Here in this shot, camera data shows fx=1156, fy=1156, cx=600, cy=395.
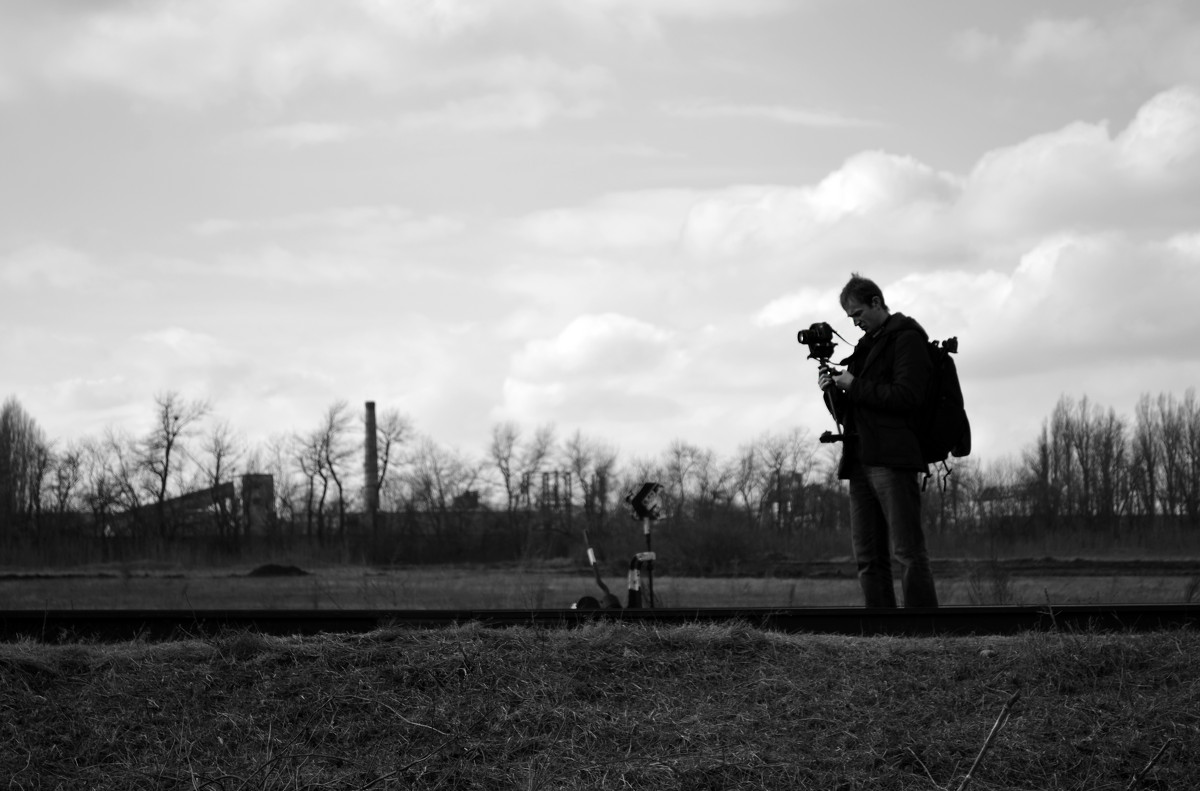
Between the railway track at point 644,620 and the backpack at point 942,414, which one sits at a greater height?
the backpack at point 942,414

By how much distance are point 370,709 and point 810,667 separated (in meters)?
1.93

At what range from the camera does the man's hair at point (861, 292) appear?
738 cm

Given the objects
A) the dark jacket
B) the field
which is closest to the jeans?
the dark jacket

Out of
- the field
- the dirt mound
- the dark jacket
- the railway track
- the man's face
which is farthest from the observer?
the dirt mound

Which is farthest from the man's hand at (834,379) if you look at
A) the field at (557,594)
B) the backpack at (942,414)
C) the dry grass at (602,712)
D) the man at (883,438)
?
the field at (557,594)

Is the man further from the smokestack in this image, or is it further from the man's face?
the smokestack

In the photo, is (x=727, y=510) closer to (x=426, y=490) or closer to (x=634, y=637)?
(x=634, y=637)

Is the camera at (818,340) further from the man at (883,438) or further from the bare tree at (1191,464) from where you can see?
the bare tree at (1191,464)

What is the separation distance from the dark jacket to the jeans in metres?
0.12

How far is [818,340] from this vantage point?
7.82 m

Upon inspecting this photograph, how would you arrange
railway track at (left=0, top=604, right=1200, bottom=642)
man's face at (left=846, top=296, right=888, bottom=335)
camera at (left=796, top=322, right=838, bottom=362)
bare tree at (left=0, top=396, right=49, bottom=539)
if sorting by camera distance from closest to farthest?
railway track at (left=0, top=604, right=1200, bottom=642), man's face at (left=846, top=296, right=888, bottom=335), camera at (left=796, top=322, right=838, bottom=362), bare tree at (left=0, top=396, right=49, bottom=539)

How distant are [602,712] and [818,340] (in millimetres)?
3829

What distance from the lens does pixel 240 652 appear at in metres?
5.32

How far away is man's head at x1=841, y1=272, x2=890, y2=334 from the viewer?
738cm
